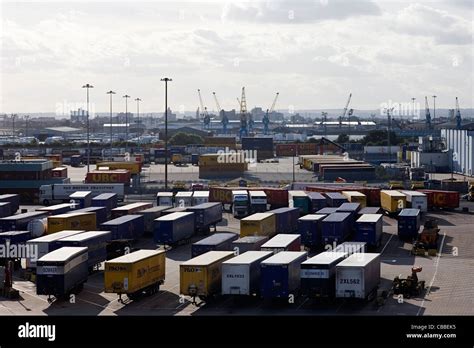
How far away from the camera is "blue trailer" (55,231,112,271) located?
145ft

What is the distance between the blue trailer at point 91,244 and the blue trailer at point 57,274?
3138 mm

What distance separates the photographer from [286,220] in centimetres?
5972

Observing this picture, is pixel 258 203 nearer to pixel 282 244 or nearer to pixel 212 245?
pixel 282 244

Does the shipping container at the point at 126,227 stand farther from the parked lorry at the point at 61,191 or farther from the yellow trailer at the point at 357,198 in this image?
the parked lorry at the point at 61,191

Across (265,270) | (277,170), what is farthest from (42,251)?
(277,170)

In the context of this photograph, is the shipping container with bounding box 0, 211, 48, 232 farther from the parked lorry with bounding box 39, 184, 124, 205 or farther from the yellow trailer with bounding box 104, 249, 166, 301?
the parked lorry with bounding box 39, 184, 124, 205

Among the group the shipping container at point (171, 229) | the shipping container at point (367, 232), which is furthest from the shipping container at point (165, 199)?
the shipping container at point (367, 232)

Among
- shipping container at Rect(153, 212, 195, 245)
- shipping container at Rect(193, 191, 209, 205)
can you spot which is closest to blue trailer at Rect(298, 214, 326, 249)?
shipping container at Rect(153, 212, 195, 245)

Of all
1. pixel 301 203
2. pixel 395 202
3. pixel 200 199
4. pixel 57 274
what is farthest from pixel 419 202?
pixel 57 274

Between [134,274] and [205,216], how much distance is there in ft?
72.0

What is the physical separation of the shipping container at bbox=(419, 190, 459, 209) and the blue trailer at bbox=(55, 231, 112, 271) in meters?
36.4

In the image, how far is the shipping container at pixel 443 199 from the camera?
7431 cm
